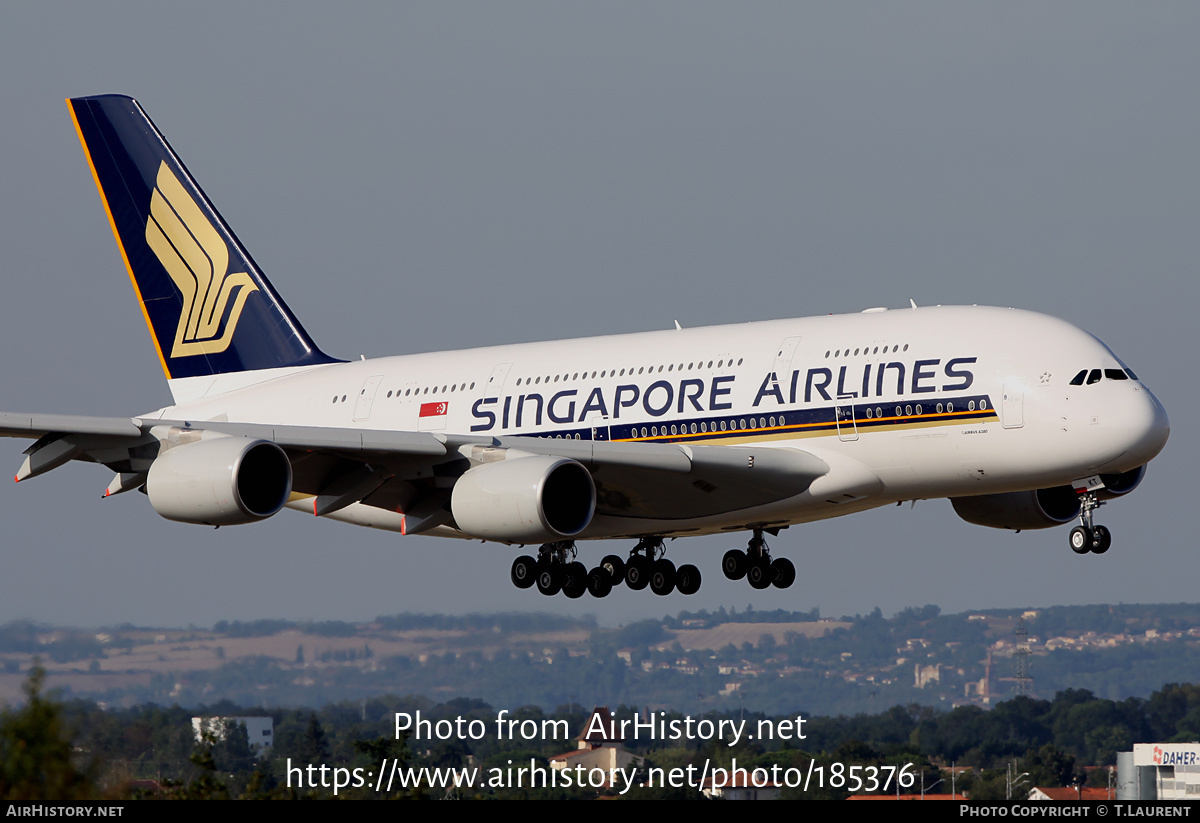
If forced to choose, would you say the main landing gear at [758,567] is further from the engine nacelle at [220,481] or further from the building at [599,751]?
the engine nacelle at [220,481]

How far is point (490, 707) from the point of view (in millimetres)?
44062

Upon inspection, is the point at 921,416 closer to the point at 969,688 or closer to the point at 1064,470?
the point at 1064,470

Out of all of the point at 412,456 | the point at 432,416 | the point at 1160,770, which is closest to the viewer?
the point at 412,456

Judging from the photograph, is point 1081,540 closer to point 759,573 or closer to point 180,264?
point 759,573

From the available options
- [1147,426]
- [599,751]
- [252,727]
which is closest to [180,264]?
[252,727]

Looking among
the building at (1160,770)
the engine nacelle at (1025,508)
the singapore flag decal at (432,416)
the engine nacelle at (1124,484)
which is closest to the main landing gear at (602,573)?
the singapore flag decal at (432,416)

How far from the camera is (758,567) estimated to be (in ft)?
120

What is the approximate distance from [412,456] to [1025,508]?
1329 cm

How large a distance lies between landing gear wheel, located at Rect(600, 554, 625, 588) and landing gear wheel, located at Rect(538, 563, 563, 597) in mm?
1399

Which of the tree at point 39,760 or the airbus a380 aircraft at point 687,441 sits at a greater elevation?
the airbus a380 aircraft at point 687,441

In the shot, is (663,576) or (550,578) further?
(663,576)

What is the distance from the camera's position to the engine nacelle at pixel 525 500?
29.7 metres

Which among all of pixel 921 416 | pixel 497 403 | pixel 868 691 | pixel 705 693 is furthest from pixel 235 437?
pixel 868 691

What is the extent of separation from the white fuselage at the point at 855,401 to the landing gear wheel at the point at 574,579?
3.64ft
